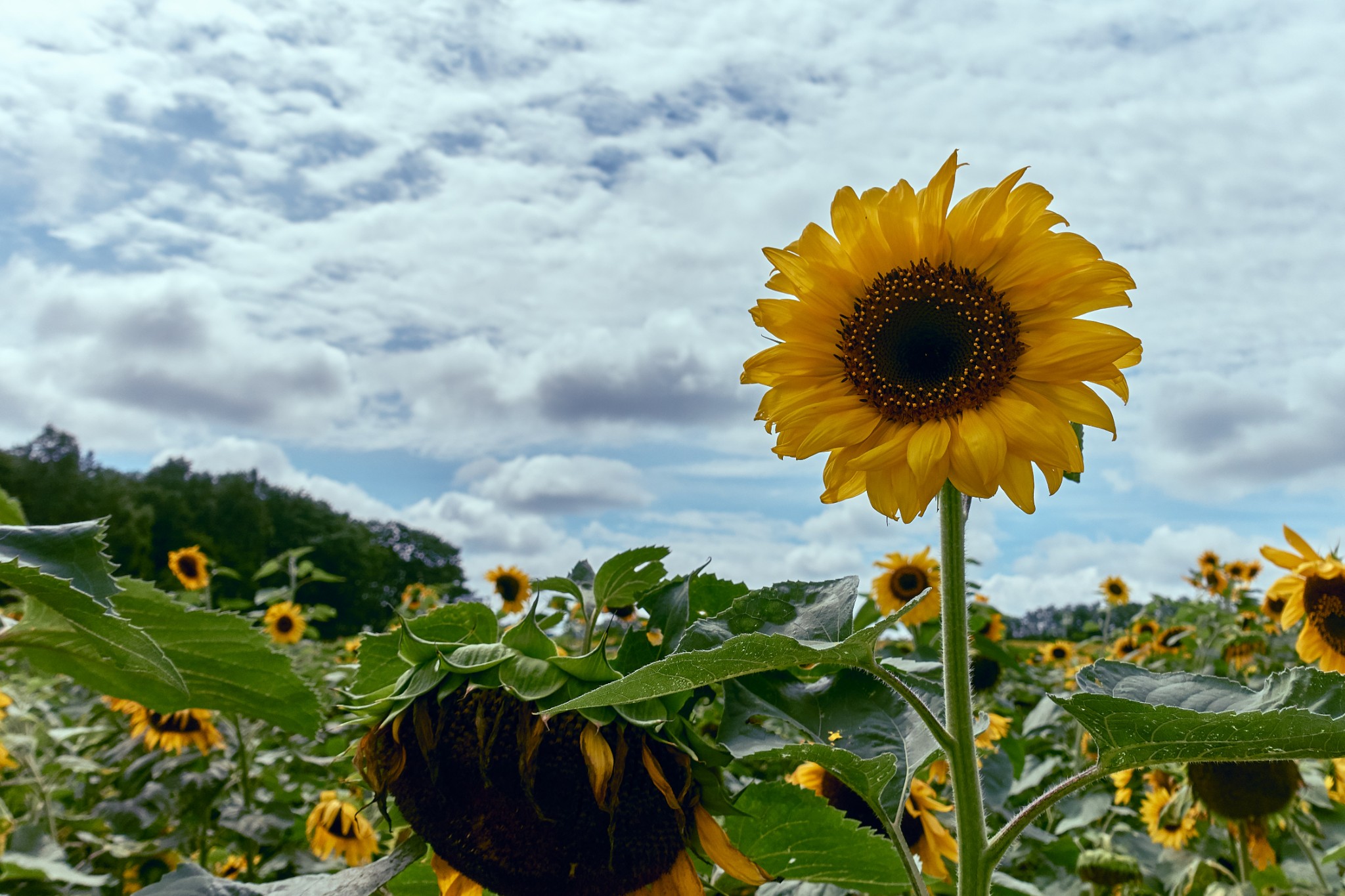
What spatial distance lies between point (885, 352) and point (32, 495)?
4250 cm

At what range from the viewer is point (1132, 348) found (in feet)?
4.57

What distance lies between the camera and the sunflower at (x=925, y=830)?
216cm

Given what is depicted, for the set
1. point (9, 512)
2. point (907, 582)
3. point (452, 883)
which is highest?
point (907, 582)

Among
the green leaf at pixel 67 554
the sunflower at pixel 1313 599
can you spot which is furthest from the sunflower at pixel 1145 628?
the green leaf at pixel 67 554

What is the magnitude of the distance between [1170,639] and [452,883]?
21.9 ft

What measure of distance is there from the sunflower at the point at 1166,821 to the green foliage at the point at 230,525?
31.3 m

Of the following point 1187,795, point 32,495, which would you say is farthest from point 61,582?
point 32,495

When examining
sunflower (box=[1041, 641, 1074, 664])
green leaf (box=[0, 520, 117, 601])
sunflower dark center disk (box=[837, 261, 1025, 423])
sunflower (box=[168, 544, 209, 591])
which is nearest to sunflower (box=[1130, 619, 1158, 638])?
sunflower (box=[1041, 641, 1074, 664])

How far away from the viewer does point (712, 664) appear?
94 centimetres

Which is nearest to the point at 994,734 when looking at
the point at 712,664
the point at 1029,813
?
the point at 1029,813

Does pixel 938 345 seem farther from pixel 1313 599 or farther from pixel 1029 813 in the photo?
pixel 1313 599

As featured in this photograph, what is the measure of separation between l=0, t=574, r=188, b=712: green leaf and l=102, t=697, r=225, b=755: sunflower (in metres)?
2.37

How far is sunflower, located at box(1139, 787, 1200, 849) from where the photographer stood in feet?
10.7

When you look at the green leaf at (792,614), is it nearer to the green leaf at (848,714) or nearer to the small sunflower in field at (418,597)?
the green leaf at (848,714)
